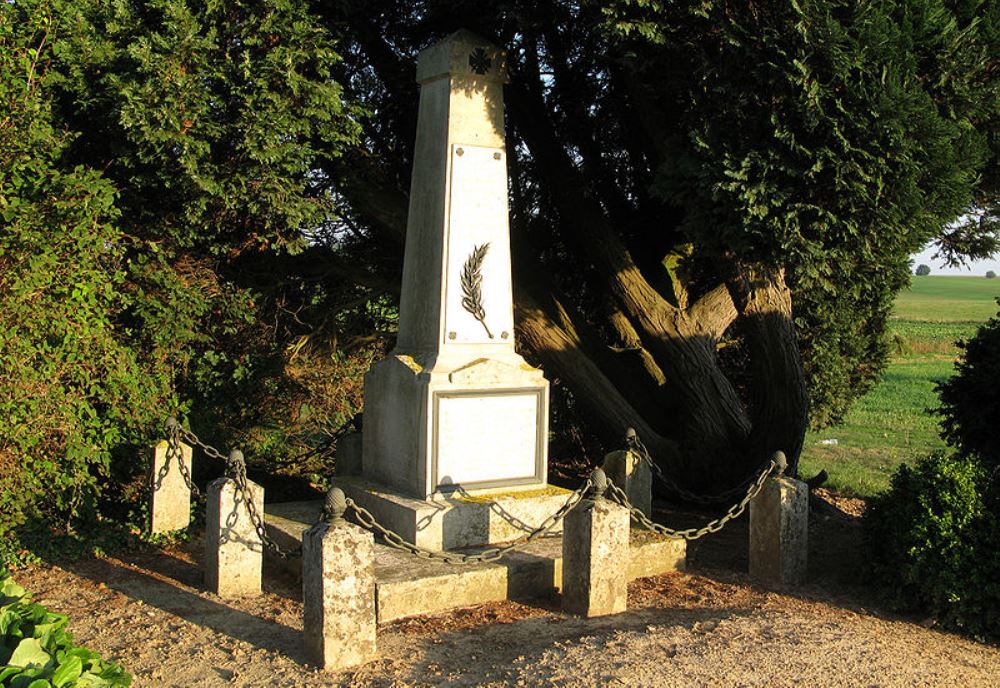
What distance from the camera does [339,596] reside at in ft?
15.7

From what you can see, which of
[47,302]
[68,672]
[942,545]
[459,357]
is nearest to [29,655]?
[68,672]

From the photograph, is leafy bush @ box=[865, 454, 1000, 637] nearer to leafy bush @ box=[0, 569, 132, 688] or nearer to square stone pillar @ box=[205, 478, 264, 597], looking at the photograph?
square stone pillar @ box=[205, 478, 264, 597]

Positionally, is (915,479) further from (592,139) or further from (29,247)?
(29,247)

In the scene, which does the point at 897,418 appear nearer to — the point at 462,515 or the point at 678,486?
the point at 678,486

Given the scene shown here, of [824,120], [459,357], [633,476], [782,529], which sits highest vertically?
[824,120]

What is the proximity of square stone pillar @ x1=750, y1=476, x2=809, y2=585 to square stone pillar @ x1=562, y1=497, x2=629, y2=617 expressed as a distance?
4.78ft

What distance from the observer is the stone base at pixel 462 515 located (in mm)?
6418

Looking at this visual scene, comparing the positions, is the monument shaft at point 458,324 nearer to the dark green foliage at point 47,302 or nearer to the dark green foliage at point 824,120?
the dark green foliage at point 824,120

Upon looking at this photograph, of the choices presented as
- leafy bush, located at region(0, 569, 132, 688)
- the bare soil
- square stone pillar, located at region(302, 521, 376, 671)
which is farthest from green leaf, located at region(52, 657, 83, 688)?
square stone pillar, located at region(302, 521, 376, 671)

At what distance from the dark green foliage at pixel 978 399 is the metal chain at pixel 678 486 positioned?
5.44 ft

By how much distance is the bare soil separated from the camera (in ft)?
15.0

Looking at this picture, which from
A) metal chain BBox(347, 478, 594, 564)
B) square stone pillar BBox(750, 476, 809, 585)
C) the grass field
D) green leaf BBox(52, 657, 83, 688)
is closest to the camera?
green leaf BBox(52, 657, 83, 688)

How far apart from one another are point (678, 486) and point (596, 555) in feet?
11.5

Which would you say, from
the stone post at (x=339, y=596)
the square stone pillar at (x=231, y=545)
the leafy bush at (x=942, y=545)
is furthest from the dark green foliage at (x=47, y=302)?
the leafy bush at (x=942, y=545)
